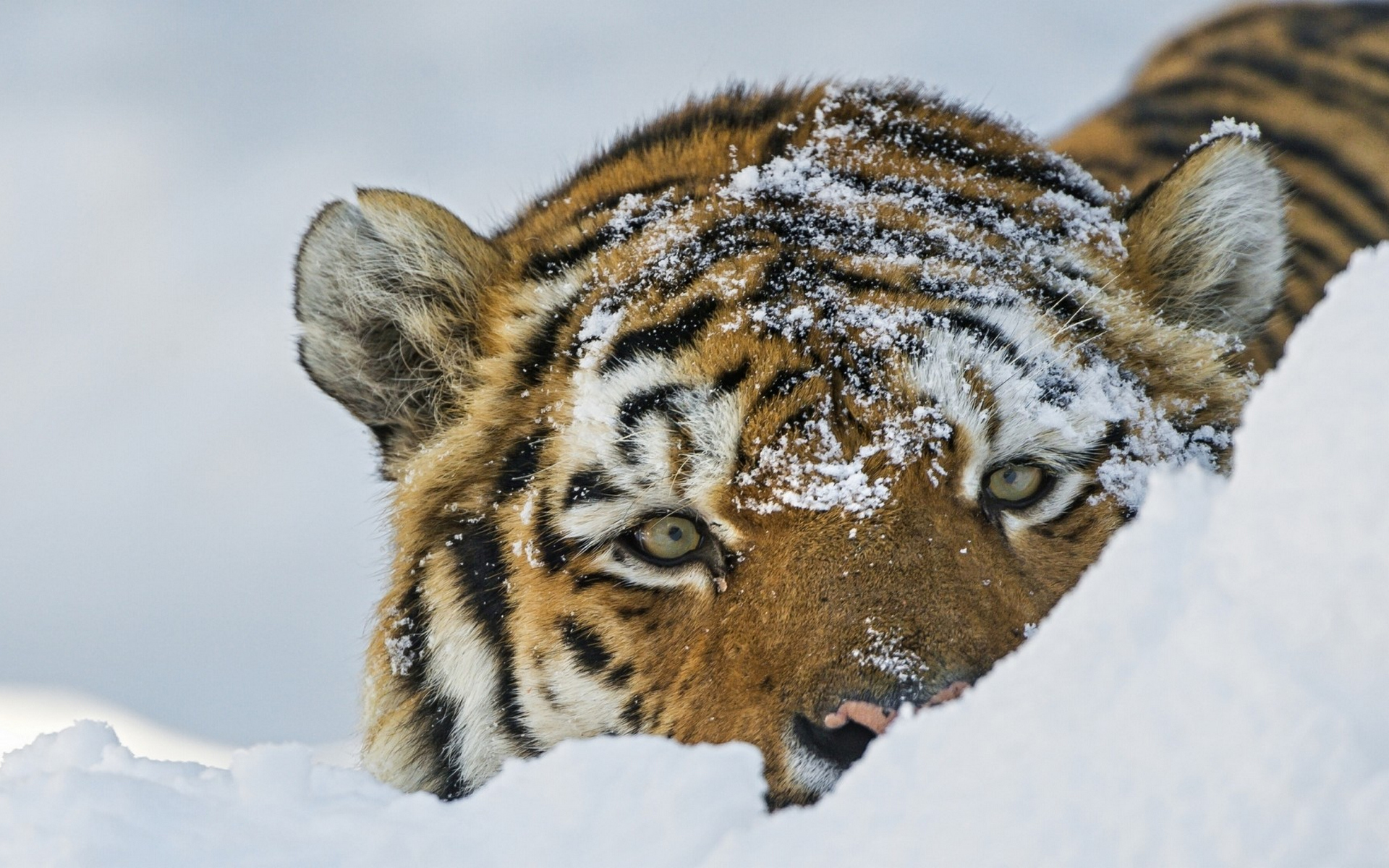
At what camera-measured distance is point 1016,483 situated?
6.28 ft

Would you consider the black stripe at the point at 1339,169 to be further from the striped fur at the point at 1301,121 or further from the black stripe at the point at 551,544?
the black stripe at the point at 551,544

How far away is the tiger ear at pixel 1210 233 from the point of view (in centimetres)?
227

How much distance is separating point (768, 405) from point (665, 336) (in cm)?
24

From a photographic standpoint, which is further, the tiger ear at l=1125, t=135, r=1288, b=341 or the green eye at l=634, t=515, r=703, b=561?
the tiger ear at l=1125, t=135, r=1288, b=341

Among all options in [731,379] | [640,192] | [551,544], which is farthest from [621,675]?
[640,192]

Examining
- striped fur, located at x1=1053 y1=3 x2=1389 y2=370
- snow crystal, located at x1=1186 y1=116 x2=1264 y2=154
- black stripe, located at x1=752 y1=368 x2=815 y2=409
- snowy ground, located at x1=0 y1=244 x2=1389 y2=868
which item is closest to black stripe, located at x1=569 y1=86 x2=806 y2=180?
snow crystal, located at x1=1186 y1=116 x2=1264 y2=154

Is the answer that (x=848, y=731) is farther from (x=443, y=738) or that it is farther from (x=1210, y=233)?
(x=1210, y=233)

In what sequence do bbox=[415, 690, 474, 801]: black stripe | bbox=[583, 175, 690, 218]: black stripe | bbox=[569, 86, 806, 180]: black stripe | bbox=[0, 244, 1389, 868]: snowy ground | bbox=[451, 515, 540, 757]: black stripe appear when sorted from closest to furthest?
bbox=[0, 244, 1389, 868]: snowy ground < bbox=[451, 515, 540, 757]: black stripe < bbox=[415, 690, 474, 801]: black stripe < bbox=[583, 175, 690, 218]: black stripe < bbox=[569, 86, 806, 180]: black stripe

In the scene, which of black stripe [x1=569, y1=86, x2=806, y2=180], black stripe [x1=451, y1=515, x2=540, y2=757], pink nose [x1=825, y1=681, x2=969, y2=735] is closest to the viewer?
pink nose [x1=825, y1=681, x2=969, y2=735]

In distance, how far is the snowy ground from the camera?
2.96 ft

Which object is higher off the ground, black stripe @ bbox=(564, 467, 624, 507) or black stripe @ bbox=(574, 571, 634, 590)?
black stripe @ bbox=(564, 467, 624, 507)

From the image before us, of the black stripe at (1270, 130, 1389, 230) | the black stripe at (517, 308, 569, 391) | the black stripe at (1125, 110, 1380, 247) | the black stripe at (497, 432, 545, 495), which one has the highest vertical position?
the black stripe at (1270, 130, 1389, 230)

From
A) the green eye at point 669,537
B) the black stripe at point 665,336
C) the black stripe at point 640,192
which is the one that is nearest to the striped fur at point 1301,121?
the black stripe at point 640,192

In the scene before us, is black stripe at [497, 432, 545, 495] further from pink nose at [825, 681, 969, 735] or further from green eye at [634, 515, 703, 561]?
pink nose at [825, 681, 969, 735]
